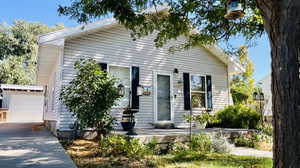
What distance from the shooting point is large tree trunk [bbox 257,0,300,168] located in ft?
6.13

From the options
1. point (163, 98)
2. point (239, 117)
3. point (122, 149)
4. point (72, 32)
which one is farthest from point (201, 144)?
point (72, 32)

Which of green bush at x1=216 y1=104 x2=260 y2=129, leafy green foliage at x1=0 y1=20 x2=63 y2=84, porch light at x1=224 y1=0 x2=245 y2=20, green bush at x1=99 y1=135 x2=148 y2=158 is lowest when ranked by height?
green bush at x1=99 y1=135 x2=148 y2=158

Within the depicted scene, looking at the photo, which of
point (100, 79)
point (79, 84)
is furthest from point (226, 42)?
point (79, 84)

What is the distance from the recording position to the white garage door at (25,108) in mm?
15828

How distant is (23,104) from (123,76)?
12.4m

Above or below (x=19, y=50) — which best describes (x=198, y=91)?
below

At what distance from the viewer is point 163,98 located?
809 centimetres

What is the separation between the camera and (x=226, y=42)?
7.30 m

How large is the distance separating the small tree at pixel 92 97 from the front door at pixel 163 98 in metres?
2.85

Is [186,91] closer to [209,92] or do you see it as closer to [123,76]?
[209,92]

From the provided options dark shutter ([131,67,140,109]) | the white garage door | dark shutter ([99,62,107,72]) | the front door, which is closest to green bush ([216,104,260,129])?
the front door

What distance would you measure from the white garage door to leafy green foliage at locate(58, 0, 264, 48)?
13.4m

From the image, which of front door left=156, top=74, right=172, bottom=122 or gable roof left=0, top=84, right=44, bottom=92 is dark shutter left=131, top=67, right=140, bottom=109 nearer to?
front door left=156, top=74, right=172, bottom=122

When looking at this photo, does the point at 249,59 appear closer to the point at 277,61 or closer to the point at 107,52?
the point at 107,52
